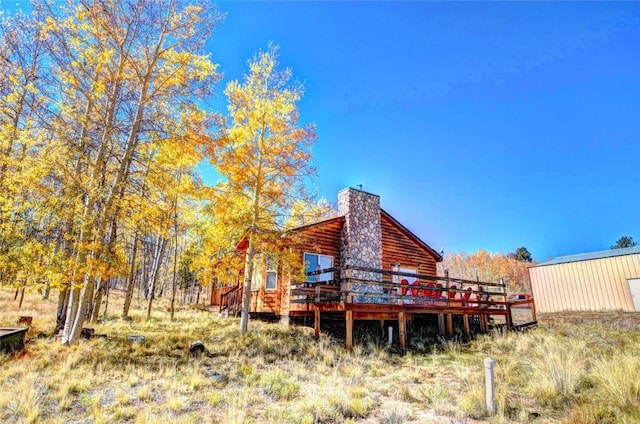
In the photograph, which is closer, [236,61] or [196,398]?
[196,398]

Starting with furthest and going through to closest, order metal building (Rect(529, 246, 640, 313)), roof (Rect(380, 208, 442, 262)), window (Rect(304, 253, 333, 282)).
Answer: metal building (Rect(529, 246, 640, 313))
roof (Rect(380, 208, 442, 262))
window (Rect(304, 253, 333, 282))

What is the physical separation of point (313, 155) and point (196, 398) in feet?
31.5

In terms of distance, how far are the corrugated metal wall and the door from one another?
19cm

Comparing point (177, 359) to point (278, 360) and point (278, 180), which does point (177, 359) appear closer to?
point (278, 360)

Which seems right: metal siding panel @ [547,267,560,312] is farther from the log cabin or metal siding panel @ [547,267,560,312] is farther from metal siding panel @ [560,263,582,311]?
the log cabin

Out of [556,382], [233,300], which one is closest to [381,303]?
[556,382]

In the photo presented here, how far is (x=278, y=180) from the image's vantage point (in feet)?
44.8

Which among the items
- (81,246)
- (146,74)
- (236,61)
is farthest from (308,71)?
(81,246)

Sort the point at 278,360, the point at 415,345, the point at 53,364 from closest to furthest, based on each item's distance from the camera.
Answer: the point at 53,364
the point at 278,360
the point at 415,345

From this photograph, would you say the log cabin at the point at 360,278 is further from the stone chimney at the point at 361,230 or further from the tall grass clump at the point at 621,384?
the tall grass clump at the point at 621,384

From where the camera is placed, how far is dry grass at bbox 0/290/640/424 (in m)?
5.09

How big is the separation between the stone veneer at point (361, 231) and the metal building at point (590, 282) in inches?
665

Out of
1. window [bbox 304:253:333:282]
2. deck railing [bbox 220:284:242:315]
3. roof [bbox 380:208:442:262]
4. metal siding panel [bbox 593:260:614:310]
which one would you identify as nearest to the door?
metal siding panel [bbox 593:260:614:310]

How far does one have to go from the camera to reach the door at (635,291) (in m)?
20.6
